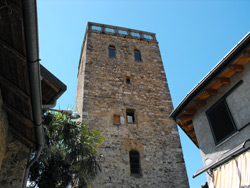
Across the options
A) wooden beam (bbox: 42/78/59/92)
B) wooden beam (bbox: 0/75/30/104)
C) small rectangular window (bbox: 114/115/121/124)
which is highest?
small rectangular window (bbox: 114/115/121/124)

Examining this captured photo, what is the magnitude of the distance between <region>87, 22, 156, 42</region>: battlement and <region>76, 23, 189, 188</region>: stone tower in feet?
0.25

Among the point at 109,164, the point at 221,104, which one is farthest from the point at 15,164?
the point at 109,164

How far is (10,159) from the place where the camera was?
4973 millimetres

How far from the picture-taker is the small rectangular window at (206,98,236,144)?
19.7ft

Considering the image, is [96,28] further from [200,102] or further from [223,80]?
[223,80]

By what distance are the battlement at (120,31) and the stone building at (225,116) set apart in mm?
12701

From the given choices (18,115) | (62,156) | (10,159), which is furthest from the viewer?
(62,156)

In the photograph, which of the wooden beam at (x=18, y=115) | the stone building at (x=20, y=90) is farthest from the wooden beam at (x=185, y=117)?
the wooden beam at (x=18, y=115)

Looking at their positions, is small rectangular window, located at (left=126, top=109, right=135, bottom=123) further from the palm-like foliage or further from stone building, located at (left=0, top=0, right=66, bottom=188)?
stone building, located at (left=0, top=0, right=66, bottom=188)

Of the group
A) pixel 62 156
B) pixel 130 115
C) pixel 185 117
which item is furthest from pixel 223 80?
pixel 130 115

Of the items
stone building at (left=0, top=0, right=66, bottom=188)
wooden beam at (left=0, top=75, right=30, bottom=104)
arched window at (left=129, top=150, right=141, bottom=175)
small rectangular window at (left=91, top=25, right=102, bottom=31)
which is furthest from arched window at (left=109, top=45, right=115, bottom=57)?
wooden beam at (left=0, top=75, right=30, bottom=104)

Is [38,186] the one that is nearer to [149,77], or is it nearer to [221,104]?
[221,104]

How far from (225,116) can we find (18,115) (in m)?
4.66

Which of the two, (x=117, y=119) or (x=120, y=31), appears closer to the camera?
(x=117, y=119)
